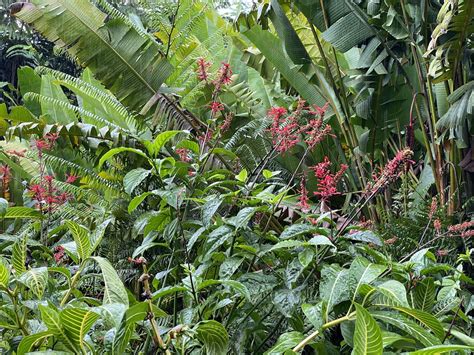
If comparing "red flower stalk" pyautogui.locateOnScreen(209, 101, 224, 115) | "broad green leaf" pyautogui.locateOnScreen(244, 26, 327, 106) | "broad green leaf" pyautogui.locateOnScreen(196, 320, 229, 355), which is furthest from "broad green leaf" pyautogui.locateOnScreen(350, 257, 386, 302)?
"broad green leaf" pyautogui.locateOnScreen(244, 26, 327, 106)

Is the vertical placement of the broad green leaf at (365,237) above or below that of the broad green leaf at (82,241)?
below

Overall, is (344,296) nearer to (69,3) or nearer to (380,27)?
(380,27)

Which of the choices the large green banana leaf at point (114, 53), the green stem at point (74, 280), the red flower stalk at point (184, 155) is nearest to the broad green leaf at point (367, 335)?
the green stem at point (74, 280)

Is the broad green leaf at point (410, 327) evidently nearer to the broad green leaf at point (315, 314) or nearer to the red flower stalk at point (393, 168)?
the broad green leaf at point (315, 314)

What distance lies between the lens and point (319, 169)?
1435 millimetres

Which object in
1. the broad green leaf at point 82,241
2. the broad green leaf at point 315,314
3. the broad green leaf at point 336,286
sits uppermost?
the broad green leaf at point 82,241

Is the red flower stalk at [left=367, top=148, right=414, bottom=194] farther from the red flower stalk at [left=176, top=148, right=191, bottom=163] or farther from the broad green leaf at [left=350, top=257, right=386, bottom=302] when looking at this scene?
the red flower stalk at [left=176, top=148, right=191, bottom=163]

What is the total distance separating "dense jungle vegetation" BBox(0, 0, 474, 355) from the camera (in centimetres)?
117

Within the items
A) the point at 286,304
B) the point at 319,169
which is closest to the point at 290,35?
the point at 319,169

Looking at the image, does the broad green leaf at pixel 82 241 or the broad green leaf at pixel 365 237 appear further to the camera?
the broad green leaf at pixel 365 237

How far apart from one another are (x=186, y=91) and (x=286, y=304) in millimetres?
2543

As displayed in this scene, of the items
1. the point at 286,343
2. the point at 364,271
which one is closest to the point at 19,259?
the point at 286,343

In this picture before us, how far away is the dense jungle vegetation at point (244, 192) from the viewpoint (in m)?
1.17

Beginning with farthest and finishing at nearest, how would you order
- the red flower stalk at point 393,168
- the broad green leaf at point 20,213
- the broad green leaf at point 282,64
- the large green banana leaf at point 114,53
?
1. the broad green leaf at point 282,64
2. the large green banana leaf at point 114,53
3. the broad green leaf at point 20,213
4. the red flower stalk at point 393,168
